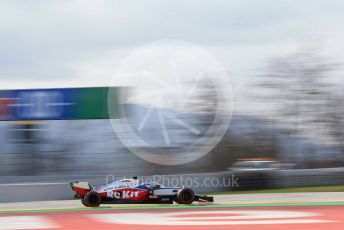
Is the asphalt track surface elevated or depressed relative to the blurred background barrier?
depressed

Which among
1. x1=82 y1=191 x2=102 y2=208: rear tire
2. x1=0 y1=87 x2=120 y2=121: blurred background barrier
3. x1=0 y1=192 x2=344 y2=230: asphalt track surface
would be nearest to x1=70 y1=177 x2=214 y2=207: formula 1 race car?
x1=82 y1=191 x2=102 y2=208: rear tire

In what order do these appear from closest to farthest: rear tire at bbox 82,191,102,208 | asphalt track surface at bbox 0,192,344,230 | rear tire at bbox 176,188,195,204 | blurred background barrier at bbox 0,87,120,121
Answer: asphalt track surface at bbox 0,192,344,230
rear tire at bbox 176,188,195,204
rear tire at bbox 82,191,102,208
blurred background barrier at bbox 0,87,120,121

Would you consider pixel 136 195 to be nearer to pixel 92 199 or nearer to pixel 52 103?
pixel 92 199

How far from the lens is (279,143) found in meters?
42.6

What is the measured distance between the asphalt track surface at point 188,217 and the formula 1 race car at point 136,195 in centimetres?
18

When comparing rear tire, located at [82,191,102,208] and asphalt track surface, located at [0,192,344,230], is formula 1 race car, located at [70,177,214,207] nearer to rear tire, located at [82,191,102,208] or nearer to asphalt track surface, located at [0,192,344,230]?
rear tire, located at [82,191,102,208]

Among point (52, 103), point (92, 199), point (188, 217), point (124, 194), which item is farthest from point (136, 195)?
point (52, 103)

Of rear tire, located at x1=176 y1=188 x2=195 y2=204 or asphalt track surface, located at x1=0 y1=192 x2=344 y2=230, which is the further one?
rear tire, located at x1=176 y1=188 x2=195 y2=204

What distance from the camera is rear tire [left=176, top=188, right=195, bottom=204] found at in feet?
54.4

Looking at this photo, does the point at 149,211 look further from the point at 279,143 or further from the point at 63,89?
the point at 279,143

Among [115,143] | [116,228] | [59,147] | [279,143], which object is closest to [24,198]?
[116,228]

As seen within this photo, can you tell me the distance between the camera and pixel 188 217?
13.6 meters

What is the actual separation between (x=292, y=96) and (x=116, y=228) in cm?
3256

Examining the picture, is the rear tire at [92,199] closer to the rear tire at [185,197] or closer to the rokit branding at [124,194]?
the rokit branding at [124,194]
